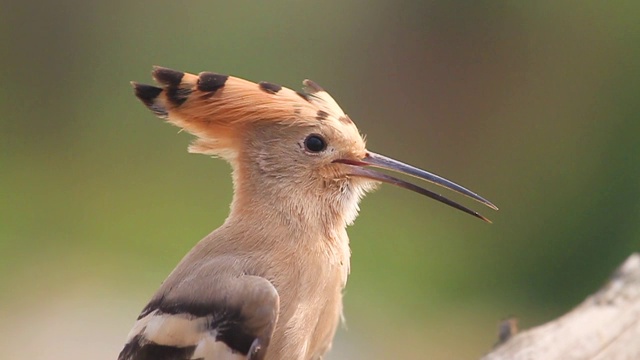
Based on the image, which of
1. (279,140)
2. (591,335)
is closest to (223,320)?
(279,140)

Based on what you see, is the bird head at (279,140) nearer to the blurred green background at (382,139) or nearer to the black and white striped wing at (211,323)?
the black and white striped wing at (211,323)

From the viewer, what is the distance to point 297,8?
4.08m

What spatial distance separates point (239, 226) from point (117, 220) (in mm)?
2609

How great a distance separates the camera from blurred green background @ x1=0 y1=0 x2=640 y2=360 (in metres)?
3.78

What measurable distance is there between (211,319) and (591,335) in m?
0.68

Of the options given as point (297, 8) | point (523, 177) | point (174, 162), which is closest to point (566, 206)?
point (523, 177)

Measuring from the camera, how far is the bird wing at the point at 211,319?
1417 millimetres

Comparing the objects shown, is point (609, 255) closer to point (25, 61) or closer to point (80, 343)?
point (80, 343)

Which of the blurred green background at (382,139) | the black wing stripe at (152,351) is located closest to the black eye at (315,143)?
the black wing stripe at (152,351)

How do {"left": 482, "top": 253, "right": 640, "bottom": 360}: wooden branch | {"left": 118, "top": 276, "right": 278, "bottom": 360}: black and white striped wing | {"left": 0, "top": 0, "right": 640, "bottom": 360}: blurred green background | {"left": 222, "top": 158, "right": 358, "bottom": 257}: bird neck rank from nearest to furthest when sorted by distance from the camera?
{"left": 118, "top": 276, "right": 278, "bottom": 360}: black and white striped wing < {"left": 222, "top": 158, "right": 358, "bottom": 257}: bird neck < {"left": 482, "top": 253, "right": 640, "bottom": 360}: wooden branch < {"left": 0, "top": 0, "right": 640, "bottom": 360}: blurred green background

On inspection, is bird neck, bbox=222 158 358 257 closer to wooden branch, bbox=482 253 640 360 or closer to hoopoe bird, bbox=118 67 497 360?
hoopoe bird, bbox=118 67 497 360

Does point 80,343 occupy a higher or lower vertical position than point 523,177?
lower

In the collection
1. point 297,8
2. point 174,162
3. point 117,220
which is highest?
point 297,8

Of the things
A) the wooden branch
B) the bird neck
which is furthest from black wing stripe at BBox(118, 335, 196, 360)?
the wooden branch
